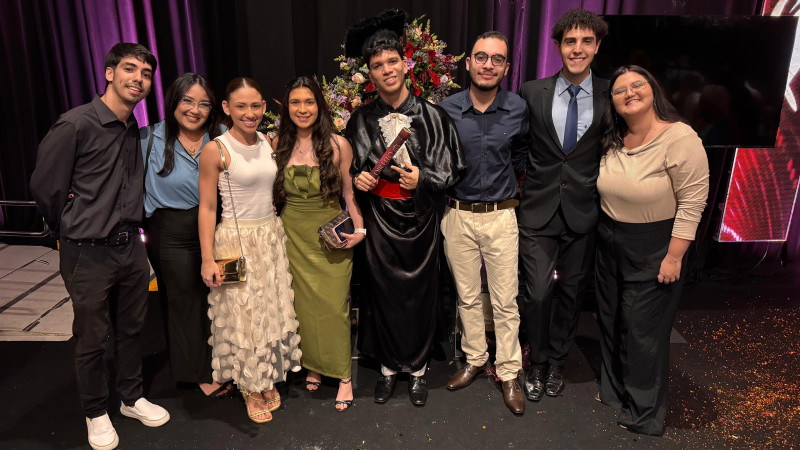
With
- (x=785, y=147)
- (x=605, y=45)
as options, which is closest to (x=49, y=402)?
(x=605, y=45)

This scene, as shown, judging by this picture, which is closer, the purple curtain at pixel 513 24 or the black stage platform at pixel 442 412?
the black stage platform at pixel 442 412

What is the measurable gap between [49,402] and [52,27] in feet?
11.9

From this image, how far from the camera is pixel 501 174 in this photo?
9.62ft

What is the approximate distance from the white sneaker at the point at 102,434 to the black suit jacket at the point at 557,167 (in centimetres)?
254

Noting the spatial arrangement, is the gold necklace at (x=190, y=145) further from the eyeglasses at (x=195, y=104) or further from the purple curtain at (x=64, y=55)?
the purple curtain at (x=64, y=55)

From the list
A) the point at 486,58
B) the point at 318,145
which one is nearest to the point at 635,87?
the point at 486,58

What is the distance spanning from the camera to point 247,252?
2762 mm

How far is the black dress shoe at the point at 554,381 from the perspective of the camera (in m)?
3.20

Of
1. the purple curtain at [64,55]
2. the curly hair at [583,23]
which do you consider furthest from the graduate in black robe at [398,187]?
the purple curtain at [64,55]

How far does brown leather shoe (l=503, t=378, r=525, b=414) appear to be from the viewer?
9.94ft

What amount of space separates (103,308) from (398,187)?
163 centimetres

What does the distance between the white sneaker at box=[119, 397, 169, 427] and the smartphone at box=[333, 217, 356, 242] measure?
56.3 inches

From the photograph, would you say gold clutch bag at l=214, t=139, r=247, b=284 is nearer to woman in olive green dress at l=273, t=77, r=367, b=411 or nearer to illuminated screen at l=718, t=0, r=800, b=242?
woman in olive green dress at l=273, t=77, r=367, b=411

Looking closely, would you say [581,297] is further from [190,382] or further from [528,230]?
[190,382]
